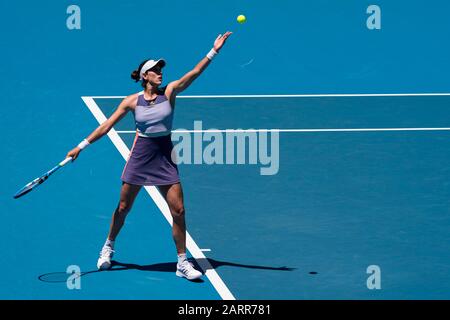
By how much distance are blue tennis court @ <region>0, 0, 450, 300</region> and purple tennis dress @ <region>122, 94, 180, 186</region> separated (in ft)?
3.93

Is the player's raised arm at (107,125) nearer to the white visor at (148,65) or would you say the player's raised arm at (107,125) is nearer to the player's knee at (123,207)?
the white visor at (148,65)

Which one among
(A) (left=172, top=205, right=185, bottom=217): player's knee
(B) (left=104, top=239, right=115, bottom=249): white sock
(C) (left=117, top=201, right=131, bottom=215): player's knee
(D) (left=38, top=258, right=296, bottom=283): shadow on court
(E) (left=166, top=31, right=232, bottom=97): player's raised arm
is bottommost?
(D) (left=38, top=258, right=296, bottom=283): shadow on court

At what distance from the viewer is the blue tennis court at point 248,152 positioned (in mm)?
14820

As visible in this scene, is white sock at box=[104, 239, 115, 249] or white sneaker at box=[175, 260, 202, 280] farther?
white sock at box=[104, 239, 115, 249]

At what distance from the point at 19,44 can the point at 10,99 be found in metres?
2.12

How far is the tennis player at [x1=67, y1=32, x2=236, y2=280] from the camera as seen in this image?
1444 cm

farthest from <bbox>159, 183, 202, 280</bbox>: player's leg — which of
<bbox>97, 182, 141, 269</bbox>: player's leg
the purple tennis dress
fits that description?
<bbox>97, 182, 141, 269</bbox>: player's leg

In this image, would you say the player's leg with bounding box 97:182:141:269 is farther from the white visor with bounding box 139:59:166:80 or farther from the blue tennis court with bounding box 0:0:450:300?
the white visor with bounding box 139:59:166:80

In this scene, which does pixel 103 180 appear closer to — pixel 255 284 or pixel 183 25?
pixel 255 284

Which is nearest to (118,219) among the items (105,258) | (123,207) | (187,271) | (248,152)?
(123,207)

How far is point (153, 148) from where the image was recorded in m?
14.5

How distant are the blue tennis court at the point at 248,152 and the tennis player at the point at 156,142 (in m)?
0.75

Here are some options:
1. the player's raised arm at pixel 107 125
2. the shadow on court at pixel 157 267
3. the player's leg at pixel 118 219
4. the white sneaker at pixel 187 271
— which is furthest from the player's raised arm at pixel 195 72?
the shadow on court at pixel 157 267

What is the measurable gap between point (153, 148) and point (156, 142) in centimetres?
8
